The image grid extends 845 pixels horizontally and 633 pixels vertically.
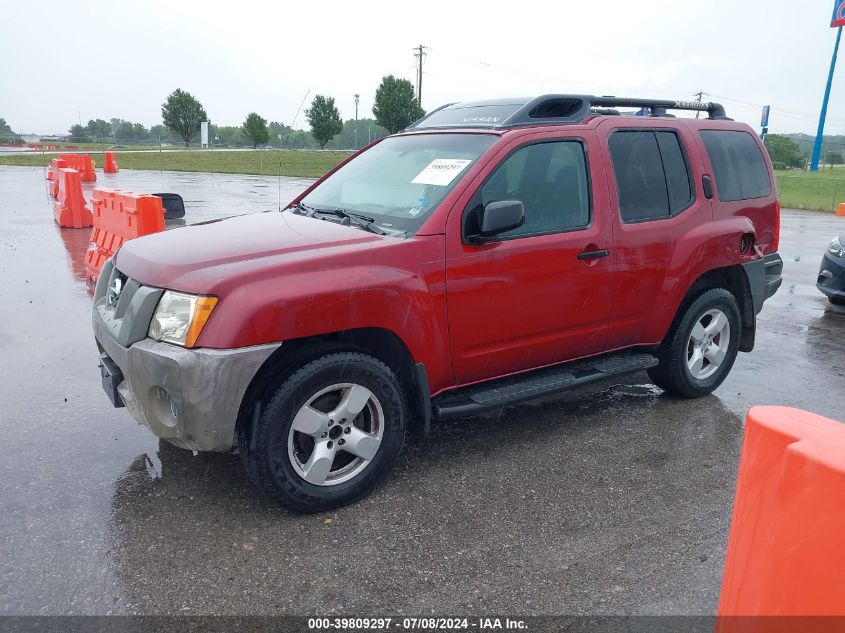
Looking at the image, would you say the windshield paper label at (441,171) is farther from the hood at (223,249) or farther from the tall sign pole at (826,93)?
the tall sign pole at (826,93)

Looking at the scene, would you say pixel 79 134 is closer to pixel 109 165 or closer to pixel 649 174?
pixel 109 165

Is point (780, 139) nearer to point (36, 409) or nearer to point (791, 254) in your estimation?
point (791, 254)

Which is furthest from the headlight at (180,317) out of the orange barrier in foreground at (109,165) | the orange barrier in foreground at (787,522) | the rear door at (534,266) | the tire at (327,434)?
the orange barrier in foreground at (109,165)

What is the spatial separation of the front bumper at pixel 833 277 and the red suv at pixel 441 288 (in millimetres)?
3419

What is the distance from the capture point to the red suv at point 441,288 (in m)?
3.19

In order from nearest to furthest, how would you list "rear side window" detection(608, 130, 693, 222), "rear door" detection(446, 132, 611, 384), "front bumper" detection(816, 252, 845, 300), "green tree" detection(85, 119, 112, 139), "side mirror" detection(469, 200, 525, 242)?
"side mirror" detection(469, 200, 525, 242) < "rear door" detection(446, 132, 611, 384) < "rear side window" detection(608, 130, 693, 222) < "front bumper" detection(816, 252, 845, 300) < "green tree" detection(85, 119, 112, 139)

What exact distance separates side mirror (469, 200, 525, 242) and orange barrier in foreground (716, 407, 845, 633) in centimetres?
185

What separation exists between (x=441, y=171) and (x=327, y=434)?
1635 millimetres

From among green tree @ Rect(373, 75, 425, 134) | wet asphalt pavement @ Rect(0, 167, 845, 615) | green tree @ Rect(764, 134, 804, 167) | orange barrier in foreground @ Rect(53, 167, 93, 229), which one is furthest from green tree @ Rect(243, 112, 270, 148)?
wet asphalt pavement @ Rect(0, 167, 845, 615)

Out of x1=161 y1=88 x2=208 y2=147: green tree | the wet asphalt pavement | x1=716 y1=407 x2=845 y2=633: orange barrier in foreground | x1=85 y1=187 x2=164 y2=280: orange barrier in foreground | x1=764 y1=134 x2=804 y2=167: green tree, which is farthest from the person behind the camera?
x1=161 y1=88 x2=208 y2=147: green tree

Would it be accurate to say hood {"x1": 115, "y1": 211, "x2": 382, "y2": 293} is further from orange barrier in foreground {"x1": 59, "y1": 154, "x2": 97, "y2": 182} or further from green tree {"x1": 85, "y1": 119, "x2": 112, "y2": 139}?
green tree {"x1": 85, "y1": 119, "x2": 112, "y2": 139}

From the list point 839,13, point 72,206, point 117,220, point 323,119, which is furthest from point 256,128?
point 117,220

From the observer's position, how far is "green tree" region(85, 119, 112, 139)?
75125 mm

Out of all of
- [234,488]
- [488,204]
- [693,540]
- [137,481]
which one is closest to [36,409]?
[137,481]
